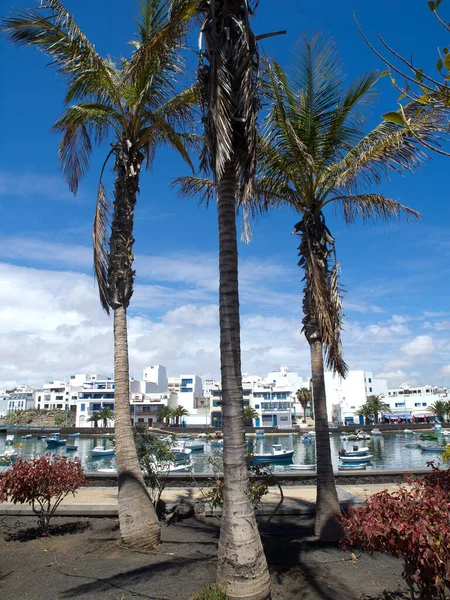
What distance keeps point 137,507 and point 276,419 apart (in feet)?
287

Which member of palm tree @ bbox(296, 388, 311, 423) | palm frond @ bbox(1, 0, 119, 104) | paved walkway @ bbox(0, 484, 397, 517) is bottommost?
paved walkway @ bbox(0, 484, 397, 517)

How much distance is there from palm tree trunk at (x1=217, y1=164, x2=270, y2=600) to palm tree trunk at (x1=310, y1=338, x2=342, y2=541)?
3.46 metres

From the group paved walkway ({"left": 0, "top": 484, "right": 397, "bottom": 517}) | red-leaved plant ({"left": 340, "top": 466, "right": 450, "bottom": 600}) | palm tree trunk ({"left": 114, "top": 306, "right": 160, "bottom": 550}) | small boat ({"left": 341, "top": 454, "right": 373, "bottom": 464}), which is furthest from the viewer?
small boat ({"left": 341, "top": 454, "right": 373, "bottom": 464})

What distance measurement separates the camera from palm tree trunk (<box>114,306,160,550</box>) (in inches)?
323

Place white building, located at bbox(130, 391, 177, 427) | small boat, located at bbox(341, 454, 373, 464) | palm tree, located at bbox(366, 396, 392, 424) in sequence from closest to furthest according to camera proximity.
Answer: small boat, located at bbox(341, 454, 373, 464)
white building, located at bbox(130, 391, 177, 427)
palm tree, located at bbox(366, 396, 392, 424)

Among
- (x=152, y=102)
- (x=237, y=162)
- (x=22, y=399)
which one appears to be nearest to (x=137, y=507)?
(x=237, y=162)

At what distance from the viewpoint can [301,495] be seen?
44.2 feet

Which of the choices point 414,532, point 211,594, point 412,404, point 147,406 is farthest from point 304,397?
point 414,532

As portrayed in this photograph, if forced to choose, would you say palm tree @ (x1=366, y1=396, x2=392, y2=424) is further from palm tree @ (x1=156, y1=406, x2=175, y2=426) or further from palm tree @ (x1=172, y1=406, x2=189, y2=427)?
palm tree @ (x1=156, y1=406, x2=175, y2=426)

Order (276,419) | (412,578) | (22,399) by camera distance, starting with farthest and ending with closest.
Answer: (22,399) → (276,419) → (412,578)

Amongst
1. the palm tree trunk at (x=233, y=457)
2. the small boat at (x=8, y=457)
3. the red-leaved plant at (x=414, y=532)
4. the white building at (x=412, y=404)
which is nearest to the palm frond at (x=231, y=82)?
the palm tree trunk at (x=233, y=457)

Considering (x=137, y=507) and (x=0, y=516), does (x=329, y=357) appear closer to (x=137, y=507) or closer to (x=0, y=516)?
(x=137, y=507)

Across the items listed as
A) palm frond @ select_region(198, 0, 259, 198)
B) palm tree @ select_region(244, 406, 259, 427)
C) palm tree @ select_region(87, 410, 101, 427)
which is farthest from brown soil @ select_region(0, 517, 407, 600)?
palm tree @ select_region(87, 410, 101, 427)

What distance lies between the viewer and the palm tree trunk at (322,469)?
8812 mm
